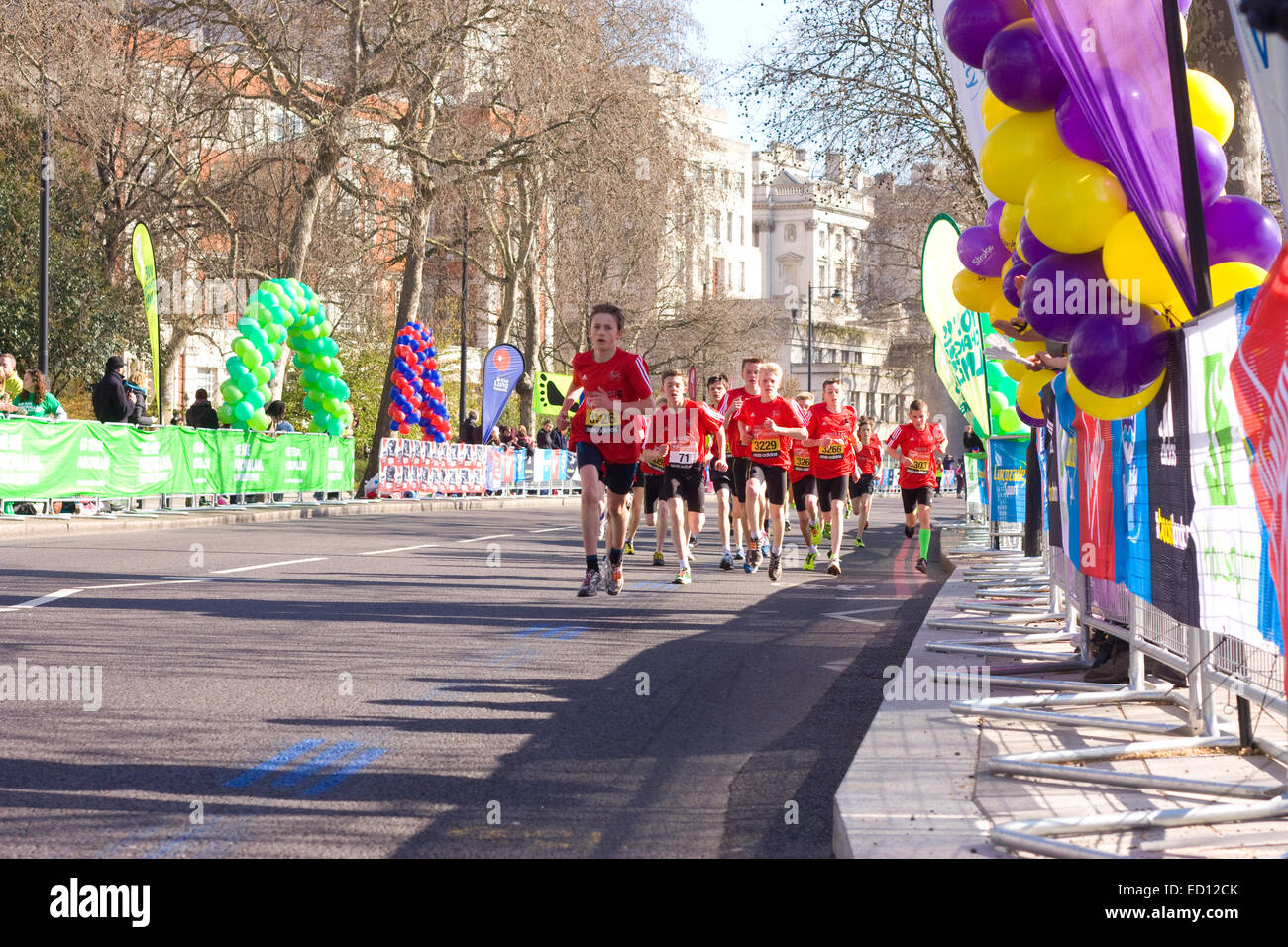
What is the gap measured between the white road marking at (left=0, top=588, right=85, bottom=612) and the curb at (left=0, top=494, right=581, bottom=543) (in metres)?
7.10

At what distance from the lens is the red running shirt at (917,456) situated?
64.9ft

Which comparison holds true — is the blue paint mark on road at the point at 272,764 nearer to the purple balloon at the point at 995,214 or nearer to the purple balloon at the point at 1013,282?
the purple balloon at the point at 1013,282

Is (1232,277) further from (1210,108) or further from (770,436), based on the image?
(770,436)

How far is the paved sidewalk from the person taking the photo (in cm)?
449

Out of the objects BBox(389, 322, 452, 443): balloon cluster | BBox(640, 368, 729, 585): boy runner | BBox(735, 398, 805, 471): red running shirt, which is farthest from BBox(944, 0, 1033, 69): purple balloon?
BBox(389, 322, 452, 443): balloon cluster

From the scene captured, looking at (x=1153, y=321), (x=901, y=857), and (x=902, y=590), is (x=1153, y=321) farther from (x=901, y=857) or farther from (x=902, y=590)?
(x=902, y=590)

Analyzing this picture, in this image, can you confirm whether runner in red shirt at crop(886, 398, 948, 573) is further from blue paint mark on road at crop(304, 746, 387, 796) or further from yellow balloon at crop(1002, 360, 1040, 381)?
blue paint mark on road at crop(304, 746, 387, 796)

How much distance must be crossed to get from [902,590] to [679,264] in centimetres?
4442

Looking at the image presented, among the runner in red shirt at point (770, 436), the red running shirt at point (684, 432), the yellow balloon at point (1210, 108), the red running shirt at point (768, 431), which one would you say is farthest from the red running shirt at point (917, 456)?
the yellow balloon at point (1210, 108)

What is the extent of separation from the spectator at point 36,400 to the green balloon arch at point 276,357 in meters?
6.05

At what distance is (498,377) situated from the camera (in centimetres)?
4019

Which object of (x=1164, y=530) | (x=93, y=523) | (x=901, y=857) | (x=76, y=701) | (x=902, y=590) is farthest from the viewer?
(x=93, y=523)

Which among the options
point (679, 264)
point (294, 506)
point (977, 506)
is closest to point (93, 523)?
point (294, 506)

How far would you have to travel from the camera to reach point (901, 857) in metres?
4.33
